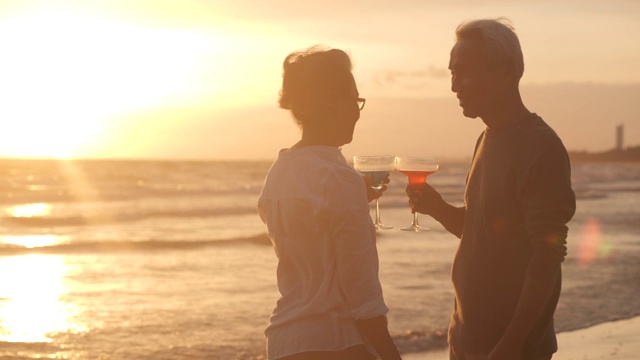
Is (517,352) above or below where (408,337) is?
above

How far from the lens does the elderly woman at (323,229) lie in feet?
8.76

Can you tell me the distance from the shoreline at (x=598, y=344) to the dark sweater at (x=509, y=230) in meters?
4.77

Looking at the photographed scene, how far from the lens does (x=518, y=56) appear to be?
294 cm

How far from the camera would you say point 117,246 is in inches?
701

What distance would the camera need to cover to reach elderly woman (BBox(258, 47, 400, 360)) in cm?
267

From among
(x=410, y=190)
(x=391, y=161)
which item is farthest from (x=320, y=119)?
(x=391, y=161)

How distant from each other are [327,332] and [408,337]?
6.01 metres

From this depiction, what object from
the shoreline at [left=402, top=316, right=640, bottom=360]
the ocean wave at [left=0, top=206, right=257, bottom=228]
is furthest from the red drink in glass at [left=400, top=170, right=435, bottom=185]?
the ocean wave at [left=0, top=206, right=257, bottom=228]

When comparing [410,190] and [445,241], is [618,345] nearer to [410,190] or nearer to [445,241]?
[410,190]

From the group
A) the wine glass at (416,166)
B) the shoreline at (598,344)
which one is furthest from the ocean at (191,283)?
the wine glass at (416,166)

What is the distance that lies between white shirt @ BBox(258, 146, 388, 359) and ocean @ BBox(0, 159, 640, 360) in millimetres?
5385

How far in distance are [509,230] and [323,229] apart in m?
0.63

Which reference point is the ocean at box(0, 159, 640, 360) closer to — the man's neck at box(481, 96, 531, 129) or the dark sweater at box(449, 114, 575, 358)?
the dark sweater at box(449, 114, 575, 358)

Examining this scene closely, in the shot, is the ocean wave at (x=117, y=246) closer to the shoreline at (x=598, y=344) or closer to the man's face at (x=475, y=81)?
the shoreline at (x=598, y=344)
